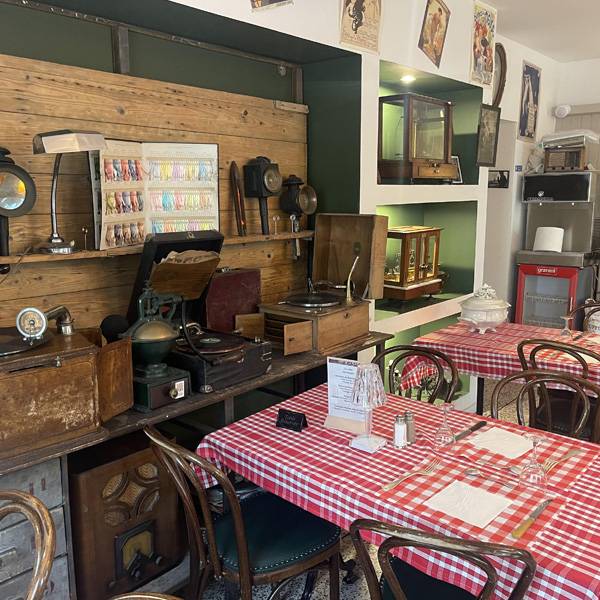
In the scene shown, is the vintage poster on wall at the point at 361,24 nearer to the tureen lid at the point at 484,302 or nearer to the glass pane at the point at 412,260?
the glass pane at the point at 412,260

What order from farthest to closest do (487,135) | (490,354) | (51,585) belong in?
1. (487,135)
2. (490,354)
3. (51,585)

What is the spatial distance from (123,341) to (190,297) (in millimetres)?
480

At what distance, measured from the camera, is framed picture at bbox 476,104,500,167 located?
13.5 feet

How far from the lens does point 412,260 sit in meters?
3.76

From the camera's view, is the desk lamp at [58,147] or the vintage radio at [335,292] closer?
the desk lamp at [58,147]

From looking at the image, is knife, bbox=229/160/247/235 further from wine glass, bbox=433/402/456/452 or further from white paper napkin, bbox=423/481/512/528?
white paper napkin, bbox=423/481/512/528

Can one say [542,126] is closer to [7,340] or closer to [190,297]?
[190,297]

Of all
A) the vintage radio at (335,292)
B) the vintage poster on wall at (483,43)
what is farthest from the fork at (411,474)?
the vintage poster on wall at (483,43)

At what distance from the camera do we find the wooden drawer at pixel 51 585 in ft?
5.78

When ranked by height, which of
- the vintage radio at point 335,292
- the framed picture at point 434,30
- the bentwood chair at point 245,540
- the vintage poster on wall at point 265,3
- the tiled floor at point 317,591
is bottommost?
the tiled floor at point 317,591

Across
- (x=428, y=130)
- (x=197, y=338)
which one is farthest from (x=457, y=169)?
(x=197, y=338)

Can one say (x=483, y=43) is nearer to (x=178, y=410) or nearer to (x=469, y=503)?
(x=178, y=410)

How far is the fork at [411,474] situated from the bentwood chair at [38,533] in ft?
2.71

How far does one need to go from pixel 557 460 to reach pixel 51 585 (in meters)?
1.59
